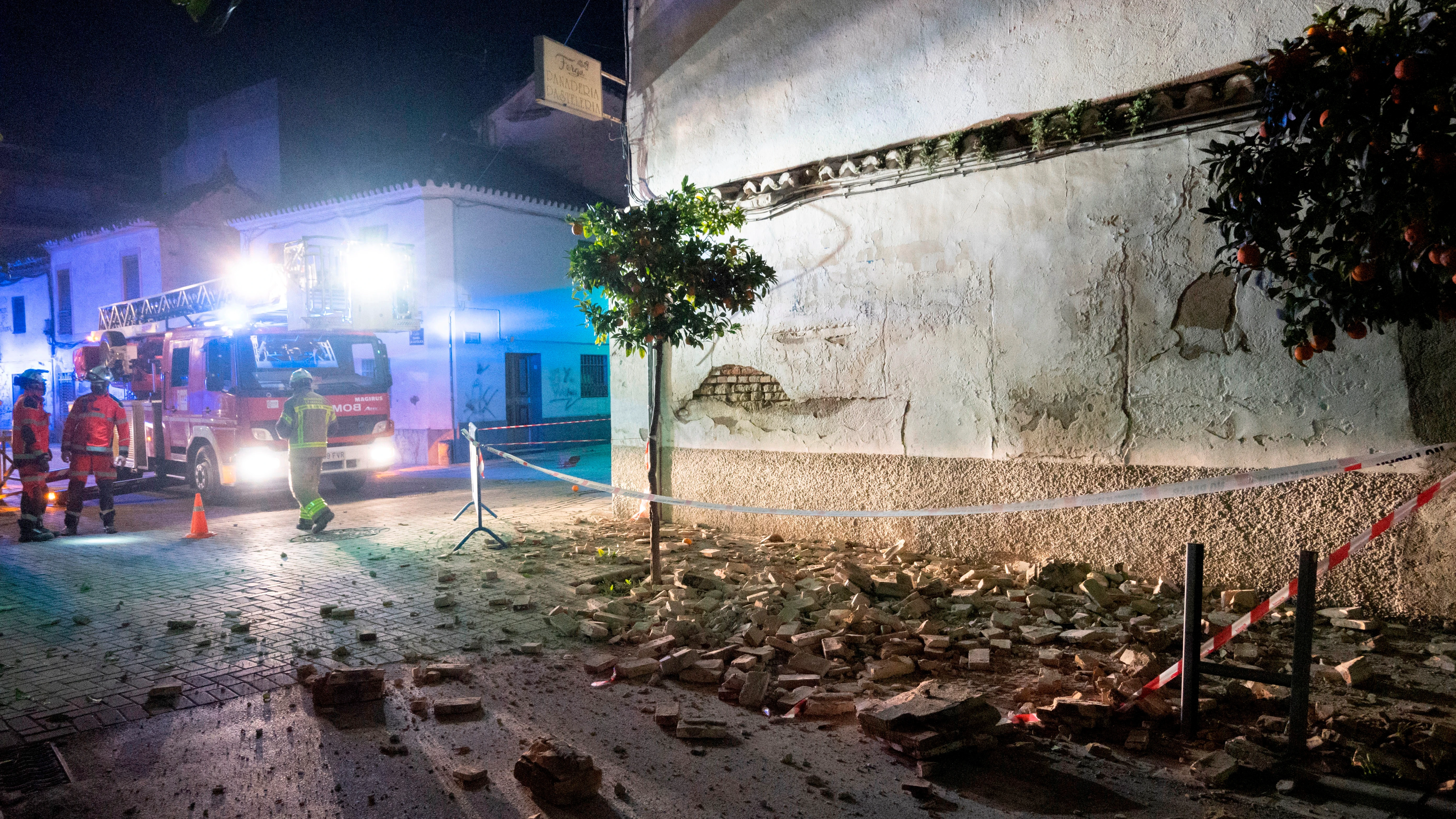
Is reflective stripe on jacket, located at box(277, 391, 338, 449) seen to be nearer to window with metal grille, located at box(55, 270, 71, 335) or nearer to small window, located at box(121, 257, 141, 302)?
small window, located at box(121, 257, 141, 302)

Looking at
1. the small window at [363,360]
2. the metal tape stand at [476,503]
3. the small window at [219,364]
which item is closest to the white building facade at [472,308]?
the small window at [363,360]

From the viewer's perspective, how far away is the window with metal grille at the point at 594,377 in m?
23.6

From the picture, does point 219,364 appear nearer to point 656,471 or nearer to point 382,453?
point 382,453

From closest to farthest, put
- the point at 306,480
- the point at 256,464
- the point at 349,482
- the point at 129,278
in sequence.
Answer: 1. the point at 306,480
2. the point at 256,464
3. the point at 349,482
4. the point at 129,278

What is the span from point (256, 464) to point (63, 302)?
25892mm

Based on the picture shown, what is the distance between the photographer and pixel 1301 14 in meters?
5.60

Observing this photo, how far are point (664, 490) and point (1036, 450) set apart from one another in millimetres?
4637

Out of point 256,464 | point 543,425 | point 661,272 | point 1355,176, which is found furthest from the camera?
point 543,425

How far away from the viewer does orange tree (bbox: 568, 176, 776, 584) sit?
246 inches

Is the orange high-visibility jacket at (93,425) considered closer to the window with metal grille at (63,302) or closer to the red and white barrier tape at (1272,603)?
the red and white barrier tape at (1272,603)

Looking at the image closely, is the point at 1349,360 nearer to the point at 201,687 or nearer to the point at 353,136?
the point at 201,687

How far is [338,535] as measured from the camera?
962 centimetres

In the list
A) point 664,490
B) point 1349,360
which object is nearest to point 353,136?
point 664,490

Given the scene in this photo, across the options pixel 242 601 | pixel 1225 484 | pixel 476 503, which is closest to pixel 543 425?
pixel 476 503
